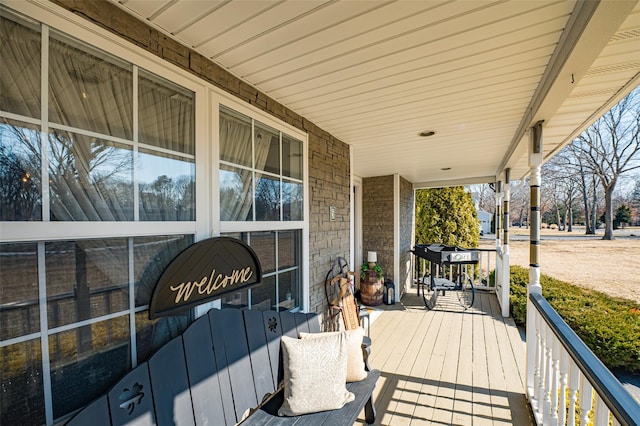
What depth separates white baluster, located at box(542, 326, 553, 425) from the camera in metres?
1.89

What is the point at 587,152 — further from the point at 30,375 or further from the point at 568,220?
the point at 30,375

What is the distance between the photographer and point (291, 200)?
97.1 inches

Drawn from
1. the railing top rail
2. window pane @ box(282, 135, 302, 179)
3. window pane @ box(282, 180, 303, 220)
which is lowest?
the railing top rail

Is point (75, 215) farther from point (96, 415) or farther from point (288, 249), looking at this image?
point (288, 249)

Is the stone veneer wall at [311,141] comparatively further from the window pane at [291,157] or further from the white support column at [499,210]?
the white support column at [499,210]

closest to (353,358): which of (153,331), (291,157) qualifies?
(153,331)

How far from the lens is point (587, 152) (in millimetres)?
7492

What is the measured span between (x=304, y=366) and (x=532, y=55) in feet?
7.61

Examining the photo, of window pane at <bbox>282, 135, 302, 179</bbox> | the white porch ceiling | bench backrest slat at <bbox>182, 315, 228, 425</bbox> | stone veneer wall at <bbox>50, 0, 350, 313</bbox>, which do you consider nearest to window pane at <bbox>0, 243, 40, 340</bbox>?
bench backrest slat at <bbox>182, 315, 228, 425</bbox>

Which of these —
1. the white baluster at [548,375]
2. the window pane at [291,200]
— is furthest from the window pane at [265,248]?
the white baluster at [548,375]

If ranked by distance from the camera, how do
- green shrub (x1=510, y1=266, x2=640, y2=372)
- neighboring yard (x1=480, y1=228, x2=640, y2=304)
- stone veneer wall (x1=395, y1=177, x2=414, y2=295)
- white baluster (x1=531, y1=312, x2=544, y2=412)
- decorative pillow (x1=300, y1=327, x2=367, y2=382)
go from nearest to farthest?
decorative pillow (x1=300, y1=327, x2=367, y2=382), white baluster (x1=531, y1=312, x2=544, y2=412), green shrub (x1=510, y1=266, x2=640, y2=372), stone veneer wall (x1=395, y1=177, x2=414, y2=295), neighboring yard (x1=480, y1=228, x2=640, y2=304)

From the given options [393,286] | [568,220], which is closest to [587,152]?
[393,286]

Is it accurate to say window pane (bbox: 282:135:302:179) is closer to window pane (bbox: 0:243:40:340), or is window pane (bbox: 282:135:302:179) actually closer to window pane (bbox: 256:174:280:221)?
window pane (bbox: 256:174:280:221)

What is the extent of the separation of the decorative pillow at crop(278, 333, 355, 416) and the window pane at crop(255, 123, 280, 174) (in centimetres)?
129
